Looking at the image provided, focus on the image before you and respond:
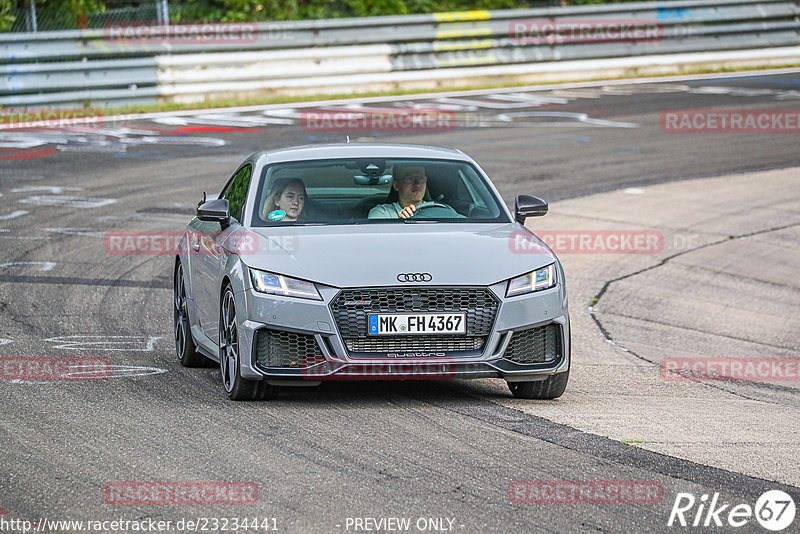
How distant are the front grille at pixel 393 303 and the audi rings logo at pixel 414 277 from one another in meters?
0.05

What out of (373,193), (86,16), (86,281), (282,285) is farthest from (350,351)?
(86,16)

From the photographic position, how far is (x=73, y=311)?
11.2 meters

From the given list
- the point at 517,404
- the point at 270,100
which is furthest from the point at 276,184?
the point at 270,100

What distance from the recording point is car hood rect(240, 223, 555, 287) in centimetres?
766

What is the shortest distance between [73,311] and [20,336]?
1.10 m

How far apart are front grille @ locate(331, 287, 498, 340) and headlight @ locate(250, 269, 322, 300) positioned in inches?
6.4

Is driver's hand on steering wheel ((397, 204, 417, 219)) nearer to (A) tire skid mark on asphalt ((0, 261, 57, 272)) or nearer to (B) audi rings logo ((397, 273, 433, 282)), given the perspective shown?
(B) audi rings logo ((397, 273, 433, 282))

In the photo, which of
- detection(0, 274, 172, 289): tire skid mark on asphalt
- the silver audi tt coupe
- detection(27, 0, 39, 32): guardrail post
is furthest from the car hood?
detection(27, 0, 39, 32): guardrail post

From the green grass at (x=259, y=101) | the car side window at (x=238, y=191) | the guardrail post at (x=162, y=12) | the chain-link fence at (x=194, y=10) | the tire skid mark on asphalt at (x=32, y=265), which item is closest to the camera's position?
the car side window at (x=238, y=191)

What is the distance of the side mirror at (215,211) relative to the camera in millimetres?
8617

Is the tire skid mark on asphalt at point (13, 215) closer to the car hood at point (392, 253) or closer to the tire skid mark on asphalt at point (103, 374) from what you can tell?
the tire skid mark on asphalt at point (103, 374)

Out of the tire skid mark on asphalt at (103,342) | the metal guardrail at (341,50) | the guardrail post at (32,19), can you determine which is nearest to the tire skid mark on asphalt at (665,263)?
the tire skid mark on asphalt at (103,342)

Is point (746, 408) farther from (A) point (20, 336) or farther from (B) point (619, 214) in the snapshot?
(B) point (619, 214)

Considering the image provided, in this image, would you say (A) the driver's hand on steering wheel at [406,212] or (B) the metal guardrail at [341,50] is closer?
(A) the driver's hand on steering wheel at [406,212]
